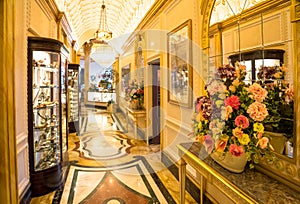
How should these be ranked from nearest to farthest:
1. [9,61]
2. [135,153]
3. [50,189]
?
1. [9,61]
2. [50,189]
3. [135,153]

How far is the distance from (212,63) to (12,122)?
93.0 inches

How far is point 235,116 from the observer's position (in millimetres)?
1627

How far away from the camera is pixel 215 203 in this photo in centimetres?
262

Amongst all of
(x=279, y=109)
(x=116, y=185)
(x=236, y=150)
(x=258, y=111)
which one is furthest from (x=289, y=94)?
(x=116, y=185)

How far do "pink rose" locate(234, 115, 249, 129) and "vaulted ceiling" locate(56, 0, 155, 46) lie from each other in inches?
176

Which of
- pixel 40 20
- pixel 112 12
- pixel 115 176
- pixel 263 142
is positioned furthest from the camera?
pixel 112 12

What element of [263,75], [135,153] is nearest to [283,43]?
[263,75]

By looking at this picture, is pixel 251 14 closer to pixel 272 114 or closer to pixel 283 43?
pixel 283 43

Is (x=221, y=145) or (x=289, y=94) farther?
A: (x=221, y=145)

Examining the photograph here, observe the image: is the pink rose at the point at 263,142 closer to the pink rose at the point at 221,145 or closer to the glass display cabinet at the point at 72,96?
the pink rose at the point at 221,145

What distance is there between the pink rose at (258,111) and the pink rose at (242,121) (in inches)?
1.9

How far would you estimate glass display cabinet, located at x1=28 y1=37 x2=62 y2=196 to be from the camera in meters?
3.25

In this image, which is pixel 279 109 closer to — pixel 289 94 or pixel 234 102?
pixel 289 94

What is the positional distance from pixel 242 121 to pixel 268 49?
656 mm
